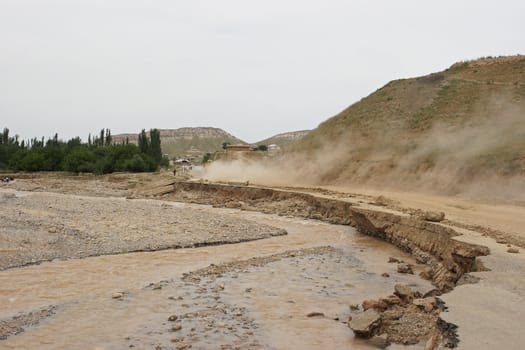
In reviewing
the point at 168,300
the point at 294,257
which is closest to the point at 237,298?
the point at 168,300

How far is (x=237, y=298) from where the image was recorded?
34.4ft

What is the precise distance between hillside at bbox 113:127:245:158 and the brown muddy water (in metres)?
129

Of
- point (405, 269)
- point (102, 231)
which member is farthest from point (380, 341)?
point (102, 231)

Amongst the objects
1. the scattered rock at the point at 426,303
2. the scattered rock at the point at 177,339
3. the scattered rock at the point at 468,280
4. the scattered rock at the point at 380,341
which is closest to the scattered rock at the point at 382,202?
the scattered rock at the point at 468,280

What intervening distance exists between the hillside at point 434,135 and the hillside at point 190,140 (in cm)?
10019

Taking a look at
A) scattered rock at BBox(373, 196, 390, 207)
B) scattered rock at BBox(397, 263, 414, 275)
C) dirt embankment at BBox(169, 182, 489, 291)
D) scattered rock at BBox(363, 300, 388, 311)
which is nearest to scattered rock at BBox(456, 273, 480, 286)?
dirt embankment at BBox(169, 182, 489, 291)

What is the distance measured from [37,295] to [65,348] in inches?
134

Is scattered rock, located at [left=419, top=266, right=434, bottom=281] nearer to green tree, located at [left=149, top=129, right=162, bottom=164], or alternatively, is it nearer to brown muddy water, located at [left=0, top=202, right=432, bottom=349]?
brown muddy water, located at [left=0, top=202, right=432, bottom=349]

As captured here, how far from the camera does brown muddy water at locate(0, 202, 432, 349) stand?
312 inches

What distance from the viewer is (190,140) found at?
155125 millimetres

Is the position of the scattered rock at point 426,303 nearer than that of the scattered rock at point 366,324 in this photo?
No

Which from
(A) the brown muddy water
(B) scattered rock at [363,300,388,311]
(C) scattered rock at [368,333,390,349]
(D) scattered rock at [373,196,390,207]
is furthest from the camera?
(D) scattered rock at [373,196,390,207]

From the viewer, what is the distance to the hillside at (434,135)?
28.5m

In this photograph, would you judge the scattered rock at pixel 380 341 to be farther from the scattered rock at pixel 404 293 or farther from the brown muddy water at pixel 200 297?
the scattered rock at pixel 404 293
